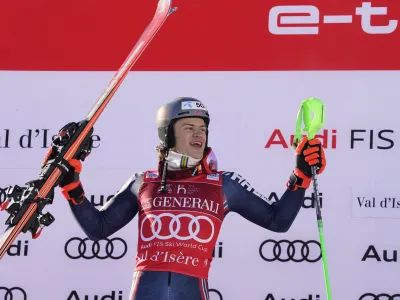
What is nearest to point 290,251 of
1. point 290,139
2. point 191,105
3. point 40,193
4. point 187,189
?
point 290,139

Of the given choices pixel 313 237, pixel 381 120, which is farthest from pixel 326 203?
pixel 381 120

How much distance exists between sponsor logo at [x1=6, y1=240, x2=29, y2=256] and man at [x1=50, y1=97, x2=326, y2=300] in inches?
38.7

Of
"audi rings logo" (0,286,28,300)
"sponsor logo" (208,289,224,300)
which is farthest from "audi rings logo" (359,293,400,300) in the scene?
"audi rings logo" (0,286,28,300)

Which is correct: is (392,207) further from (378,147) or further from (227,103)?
(227,103)

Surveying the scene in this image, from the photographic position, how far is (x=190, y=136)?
3.96 metres

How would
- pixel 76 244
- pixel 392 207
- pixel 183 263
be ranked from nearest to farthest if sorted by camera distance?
pixel 183 263 < pixel 392 207 < pixel 76 244

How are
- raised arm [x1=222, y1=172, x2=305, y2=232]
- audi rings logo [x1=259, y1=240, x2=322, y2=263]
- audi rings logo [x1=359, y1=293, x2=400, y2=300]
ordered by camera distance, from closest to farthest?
raised arm [x1=222, y1=172, x2=305, y2=232] → audi rings logo [x1=359, y1=293, x2=400, y2=300] → audi rings logo [x1=259, y1=240, x2=322, y2=263]

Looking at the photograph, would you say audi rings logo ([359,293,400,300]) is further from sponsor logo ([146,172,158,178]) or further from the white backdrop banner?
sponsor logo ([146,172,158,178])

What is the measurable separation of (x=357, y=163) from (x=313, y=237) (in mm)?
420

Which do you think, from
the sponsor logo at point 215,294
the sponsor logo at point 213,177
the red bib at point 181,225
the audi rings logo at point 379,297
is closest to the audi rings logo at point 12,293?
the sponsor logo at point 215,294

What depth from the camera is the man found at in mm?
3730

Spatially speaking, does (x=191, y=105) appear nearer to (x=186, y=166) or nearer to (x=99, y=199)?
(x=186, y=166)

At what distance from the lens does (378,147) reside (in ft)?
15.0

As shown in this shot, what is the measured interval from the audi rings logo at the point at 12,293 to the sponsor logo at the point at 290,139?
4.76 ft
